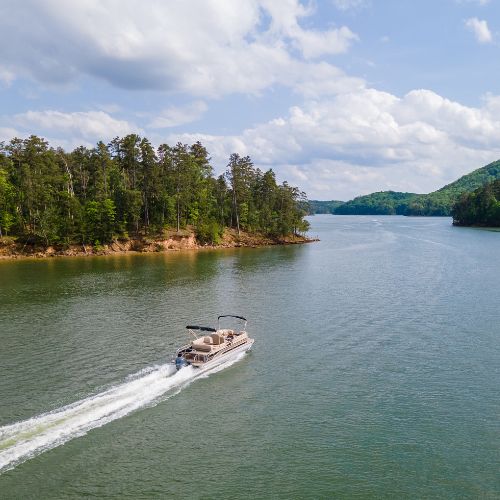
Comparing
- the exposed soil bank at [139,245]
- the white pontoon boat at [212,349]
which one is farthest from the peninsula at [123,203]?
the white pontoon boat at [212,349]

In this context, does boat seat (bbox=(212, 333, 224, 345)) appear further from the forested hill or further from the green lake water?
the forested hill

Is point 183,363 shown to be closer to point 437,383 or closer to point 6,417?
point 6,417

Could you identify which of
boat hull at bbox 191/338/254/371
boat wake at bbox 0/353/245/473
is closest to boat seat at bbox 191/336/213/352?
boat hull at bbox 191/338/254/371

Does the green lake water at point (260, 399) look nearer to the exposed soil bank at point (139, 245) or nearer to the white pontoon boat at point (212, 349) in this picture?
the white pontoon boat at point (212, 349)

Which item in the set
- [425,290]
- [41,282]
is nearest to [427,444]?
[425,290]

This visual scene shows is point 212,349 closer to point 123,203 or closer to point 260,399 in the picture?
point 260,399

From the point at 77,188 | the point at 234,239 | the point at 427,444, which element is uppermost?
the point at 77,188
